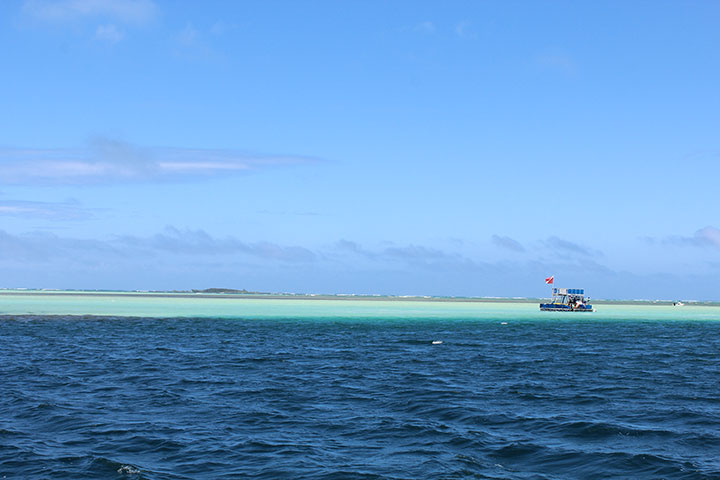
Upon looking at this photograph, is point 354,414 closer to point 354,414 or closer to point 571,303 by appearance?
point 354,414

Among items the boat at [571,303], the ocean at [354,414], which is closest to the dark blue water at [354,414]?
the ocean at [354,414]

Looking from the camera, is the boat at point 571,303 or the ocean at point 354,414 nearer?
the ocean at point 354,414

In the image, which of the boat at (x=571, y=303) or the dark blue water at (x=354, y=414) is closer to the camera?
the dark blue water at (x=354, y=414)

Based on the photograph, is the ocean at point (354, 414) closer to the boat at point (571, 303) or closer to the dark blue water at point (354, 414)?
the dark blue water at point (354, 414)

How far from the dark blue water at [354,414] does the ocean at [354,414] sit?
95mm

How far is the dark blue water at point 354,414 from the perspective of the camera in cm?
1756

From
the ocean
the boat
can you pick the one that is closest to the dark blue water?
the ocean

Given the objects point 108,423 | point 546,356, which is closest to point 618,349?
point 546,356

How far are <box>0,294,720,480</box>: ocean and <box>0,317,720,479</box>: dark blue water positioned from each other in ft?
0.31

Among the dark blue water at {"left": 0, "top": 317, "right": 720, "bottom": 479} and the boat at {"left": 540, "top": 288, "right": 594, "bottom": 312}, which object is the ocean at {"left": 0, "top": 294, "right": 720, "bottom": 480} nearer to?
the dark blue water at {"left": 0, "top": 317, "right": 720, "bottom": 479}

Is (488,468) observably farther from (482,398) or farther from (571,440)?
Result: (482,398)

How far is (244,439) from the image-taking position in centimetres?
2030

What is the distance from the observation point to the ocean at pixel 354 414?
57.6 feet

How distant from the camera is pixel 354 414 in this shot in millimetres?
24359
